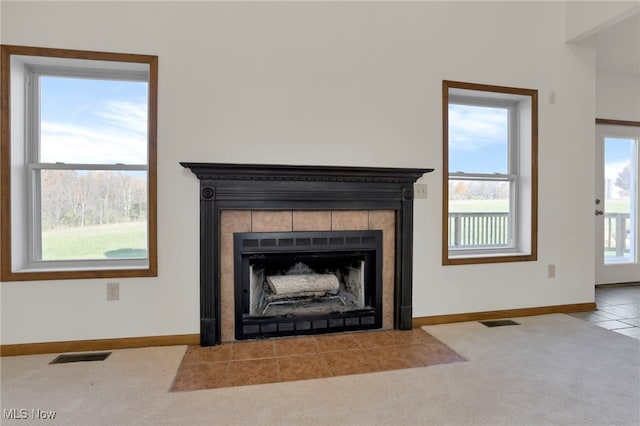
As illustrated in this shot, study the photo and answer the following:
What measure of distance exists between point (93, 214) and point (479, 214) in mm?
3327

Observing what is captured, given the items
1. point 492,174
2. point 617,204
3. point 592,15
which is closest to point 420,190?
point 492,174

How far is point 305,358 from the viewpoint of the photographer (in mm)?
2174

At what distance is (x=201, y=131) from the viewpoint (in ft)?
7.88

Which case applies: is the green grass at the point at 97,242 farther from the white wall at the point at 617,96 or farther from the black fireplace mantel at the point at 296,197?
the white wall at the point at 617,96

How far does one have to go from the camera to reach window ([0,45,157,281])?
231cm

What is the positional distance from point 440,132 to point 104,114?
106 inches

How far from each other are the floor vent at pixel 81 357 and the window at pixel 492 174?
282 cm

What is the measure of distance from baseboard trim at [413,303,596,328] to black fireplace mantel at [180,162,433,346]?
223 mm

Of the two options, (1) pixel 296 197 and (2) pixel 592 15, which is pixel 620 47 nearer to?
(2) pixel 592 15

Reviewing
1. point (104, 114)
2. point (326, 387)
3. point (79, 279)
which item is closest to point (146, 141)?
point (104, 114)

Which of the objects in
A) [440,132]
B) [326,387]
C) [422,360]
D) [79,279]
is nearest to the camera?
[326,387]

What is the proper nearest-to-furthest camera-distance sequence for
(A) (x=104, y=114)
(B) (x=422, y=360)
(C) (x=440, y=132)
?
(B) (x=422, y=360) < (A) (x=104, y=114) < (C) (x=440, y=132)

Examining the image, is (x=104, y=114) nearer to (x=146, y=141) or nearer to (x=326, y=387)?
(x=146, y=141)

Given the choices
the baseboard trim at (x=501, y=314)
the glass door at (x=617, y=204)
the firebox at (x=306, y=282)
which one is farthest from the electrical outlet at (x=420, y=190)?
the glass door at (x=617, y=204)
